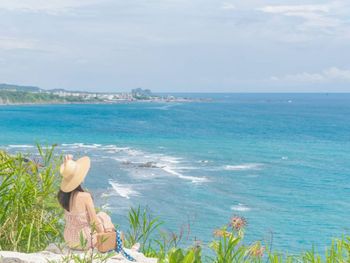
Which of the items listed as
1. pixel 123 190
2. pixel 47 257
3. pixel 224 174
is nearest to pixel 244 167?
pixel 224 174

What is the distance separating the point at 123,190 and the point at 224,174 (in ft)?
29.4

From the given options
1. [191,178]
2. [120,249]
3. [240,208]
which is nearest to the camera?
[120,249]

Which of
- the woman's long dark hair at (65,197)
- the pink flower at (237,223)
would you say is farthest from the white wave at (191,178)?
the pink flower at (237,223)

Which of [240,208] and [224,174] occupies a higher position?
[224,174]

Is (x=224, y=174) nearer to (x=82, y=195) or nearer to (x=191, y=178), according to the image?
(x=191, y=178)

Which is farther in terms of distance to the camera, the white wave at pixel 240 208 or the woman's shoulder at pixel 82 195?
the white wave at pixel 240 208

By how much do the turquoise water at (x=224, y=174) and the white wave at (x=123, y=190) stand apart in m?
0.06

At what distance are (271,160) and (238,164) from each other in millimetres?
4338

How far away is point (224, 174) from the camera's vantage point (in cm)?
4181

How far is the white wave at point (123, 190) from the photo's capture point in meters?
34.0

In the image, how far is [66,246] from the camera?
6008 millimetres

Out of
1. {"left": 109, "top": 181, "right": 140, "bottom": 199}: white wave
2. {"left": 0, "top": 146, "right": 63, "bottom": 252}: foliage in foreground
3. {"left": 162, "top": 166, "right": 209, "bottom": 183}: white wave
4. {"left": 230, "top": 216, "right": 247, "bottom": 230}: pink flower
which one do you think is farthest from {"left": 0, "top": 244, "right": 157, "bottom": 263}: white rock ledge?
{"left": 162, "top": 166, "right": 209, "bottom": 183}: white wave

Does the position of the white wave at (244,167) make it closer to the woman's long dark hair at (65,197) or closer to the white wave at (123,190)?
the white wave at (123,190)

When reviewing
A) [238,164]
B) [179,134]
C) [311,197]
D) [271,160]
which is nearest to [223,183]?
[311,197]
